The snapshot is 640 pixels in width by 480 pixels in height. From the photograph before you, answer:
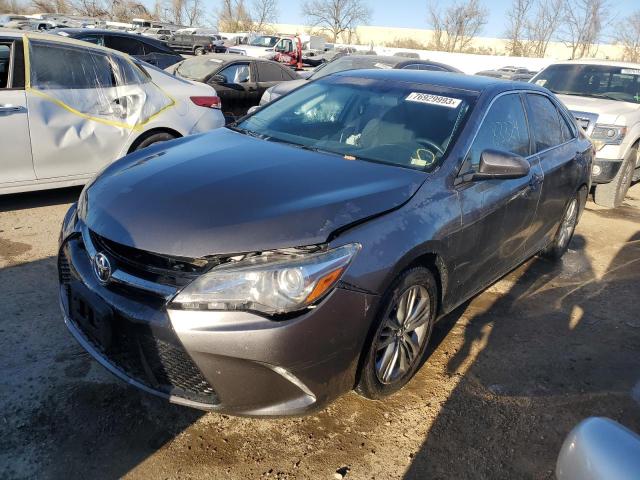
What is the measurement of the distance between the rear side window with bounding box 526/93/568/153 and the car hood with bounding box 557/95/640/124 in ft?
9.70

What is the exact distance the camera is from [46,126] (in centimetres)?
492

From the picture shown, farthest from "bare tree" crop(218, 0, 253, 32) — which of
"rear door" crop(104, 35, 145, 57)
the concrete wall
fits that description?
"rear door" crop(104, 35, 145, 57)

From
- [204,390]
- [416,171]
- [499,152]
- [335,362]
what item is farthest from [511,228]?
[204,390]

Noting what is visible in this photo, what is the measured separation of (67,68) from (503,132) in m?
4.00

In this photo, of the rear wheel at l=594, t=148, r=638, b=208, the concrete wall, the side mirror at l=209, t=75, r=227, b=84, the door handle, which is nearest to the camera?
the door handle

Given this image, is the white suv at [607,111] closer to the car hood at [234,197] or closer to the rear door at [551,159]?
the rear door at [551,159]

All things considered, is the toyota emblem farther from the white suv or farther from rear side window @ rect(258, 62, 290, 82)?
rear side window @ rect(258, 62, 290, 82)

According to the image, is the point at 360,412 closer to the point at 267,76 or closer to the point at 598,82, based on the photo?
the point at 598,82

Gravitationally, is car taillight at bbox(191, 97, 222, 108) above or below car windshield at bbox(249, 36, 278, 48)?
below

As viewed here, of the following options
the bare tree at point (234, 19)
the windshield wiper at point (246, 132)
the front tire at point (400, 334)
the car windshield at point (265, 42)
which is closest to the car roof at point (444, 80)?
the windshield wiper at point (246, 132)

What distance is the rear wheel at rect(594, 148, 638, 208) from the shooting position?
7.27 m

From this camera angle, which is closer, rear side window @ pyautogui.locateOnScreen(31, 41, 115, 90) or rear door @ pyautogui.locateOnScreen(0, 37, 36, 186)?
rear door @ pyautogui.locateOnScreen(0, 37, 36, 186)

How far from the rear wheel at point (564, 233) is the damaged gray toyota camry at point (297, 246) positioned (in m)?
1.43

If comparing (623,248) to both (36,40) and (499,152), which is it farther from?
(36,40)
